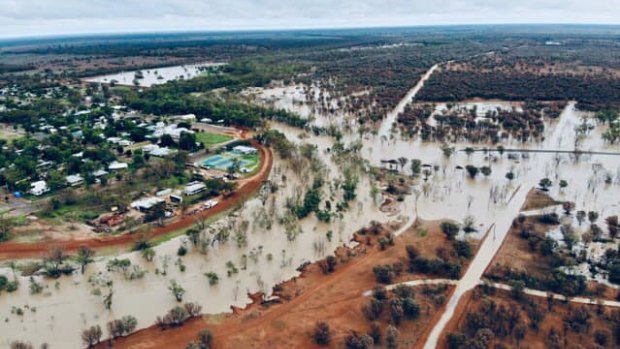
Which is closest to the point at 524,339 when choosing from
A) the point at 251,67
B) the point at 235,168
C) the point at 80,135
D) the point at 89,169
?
the point at 235,168

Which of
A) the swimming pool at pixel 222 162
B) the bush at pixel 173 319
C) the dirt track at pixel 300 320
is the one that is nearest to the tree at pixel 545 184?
the dirt track at pixel 300 320

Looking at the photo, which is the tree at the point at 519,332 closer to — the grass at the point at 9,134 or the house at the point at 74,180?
the house at the point at 74,180

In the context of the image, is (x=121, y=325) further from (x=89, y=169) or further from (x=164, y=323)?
(x=89, y=169)

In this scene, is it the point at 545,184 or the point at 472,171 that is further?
the point at 472,171

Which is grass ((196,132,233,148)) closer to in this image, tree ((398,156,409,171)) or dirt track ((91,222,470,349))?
tree ((398,156,409,171))

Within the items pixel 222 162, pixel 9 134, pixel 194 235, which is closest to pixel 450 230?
pixel 194 235

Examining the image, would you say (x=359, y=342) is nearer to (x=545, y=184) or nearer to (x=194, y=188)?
(x=194, y=188)

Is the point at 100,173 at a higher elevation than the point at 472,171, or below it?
higher

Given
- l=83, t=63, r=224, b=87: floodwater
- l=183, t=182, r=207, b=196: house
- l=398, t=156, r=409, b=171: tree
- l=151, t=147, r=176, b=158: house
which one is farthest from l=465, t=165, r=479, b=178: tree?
l=83, t=63, r=224, b=87: floodwater
